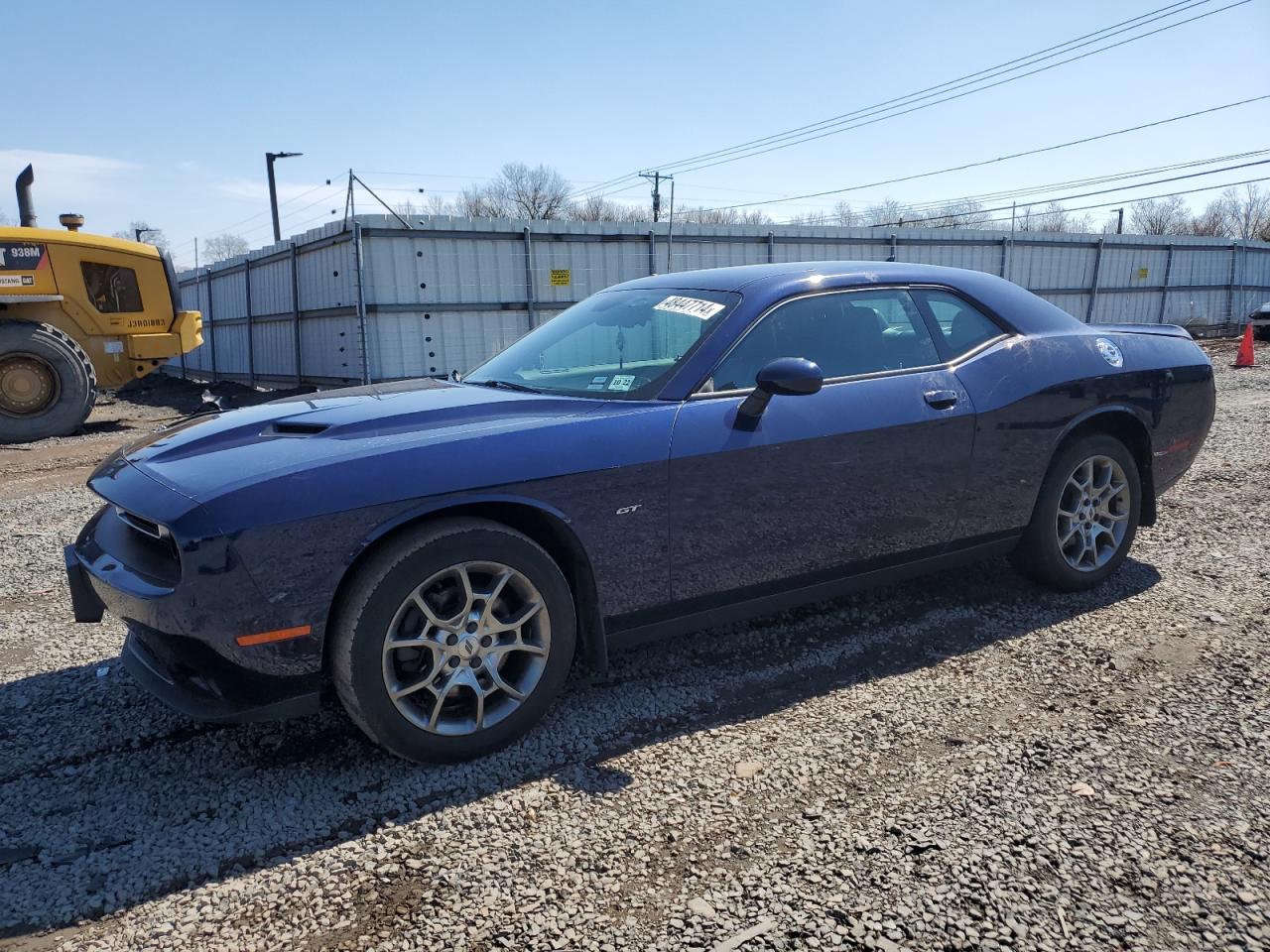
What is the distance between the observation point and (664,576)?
2.99 meters

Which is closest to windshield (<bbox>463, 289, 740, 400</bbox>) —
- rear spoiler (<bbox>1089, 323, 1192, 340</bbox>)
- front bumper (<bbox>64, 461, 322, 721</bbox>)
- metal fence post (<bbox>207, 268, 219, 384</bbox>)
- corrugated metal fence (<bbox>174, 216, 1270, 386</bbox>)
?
front bumper (<bbox>64, 461, 322, 721</bbox>)

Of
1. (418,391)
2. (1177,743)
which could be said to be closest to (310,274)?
(418,391)

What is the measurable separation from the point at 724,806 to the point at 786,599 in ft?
3.41

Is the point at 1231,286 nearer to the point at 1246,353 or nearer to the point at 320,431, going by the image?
the point at 1246,353

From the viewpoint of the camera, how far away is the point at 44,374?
1036 cm

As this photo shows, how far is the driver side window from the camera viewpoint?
3240 mm

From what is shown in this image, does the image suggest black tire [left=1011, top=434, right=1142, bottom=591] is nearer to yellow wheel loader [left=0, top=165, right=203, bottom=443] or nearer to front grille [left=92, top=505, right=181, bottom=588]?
front grille [left=92, top=505, right=181, bottom=588]

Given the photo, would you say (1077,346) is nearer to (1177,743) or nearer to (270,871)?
(1177,743)

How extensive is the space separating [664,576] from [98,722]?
209 cm

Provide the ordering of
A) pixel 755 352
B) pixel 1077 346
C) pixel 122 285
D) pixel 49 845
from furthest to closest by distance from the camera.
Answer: pixel 122 285
pixel 1077 346
pixel 755 352
pixel 49 845

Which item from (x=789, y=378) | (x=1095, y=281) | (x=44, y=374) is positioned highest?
(x=1095, y=281)

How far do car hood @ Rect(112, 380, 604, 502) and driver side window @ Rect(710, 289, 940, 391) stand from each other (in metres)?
0.63

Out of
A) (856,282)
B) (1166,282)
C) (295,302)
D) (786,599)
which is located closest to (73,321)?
(295,302)

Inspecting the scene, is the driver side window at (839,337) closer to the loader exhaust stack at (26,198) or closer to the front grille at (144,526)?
the front grille at (144,526)
